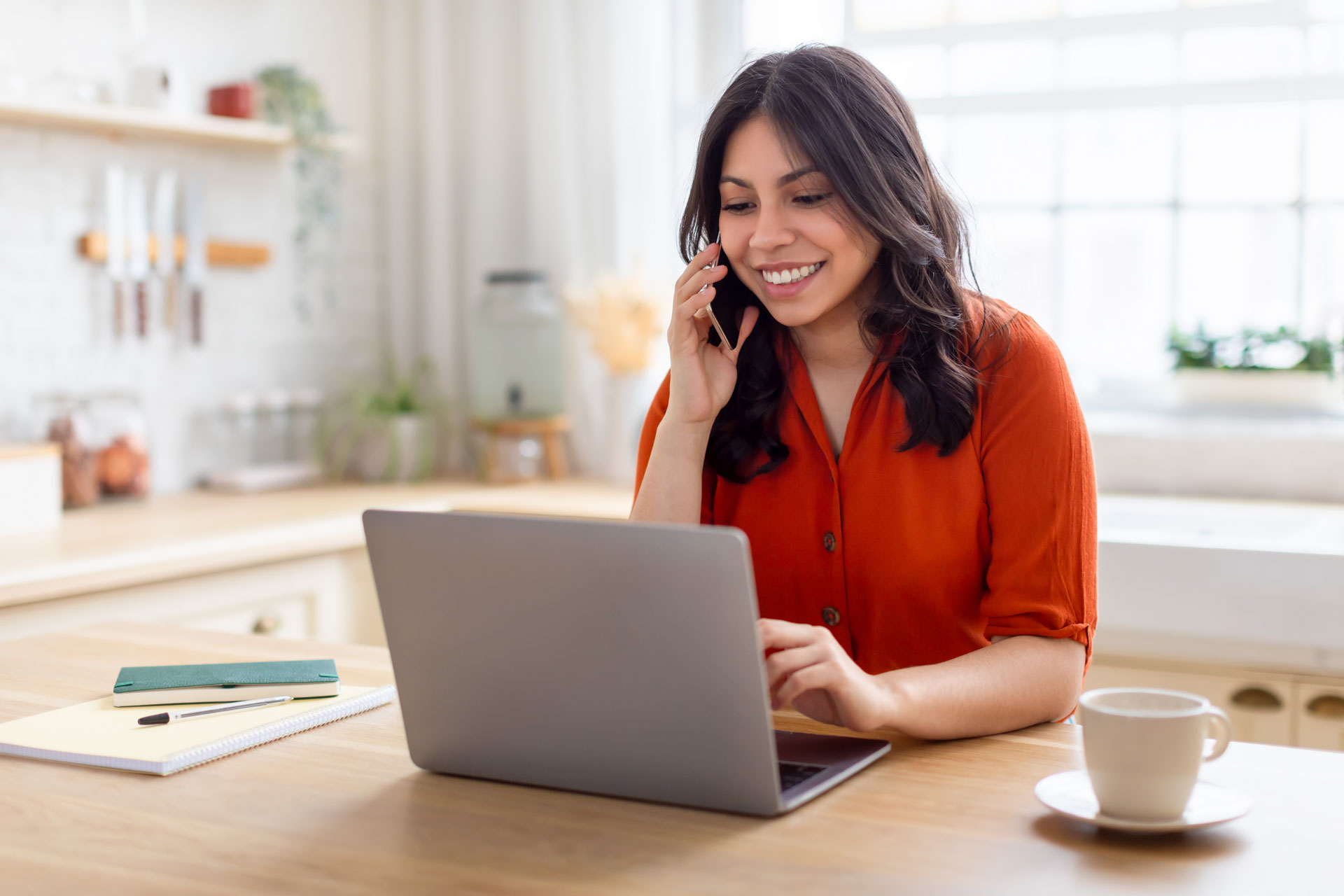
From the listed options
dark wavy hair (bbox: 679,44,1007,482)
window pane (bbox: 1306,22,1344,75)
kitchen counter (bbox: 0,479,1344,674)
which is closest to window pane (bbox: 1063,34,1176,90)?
window pane (bbox: 1306,22,1344,75)

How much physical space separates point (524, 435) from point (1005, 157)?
4.50 ft

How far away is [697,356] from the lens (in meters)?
1.61

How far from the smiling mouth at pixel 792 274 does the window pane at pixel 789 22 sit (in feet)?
6.14

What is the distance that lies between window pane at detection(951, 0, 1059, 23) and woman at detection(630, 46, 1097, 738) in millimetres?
1721

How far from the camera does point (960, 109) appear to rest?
3109 millimetres

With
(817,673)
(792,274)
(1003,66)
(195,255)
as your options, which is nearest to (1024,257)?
(1003,66)

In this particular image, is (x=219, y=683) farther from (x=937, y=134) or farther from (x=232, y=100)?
(x=937, y=134)

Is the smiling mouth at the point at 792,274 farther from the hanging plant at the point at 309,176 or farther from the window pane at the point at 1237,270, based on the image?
the hanging plant at the point at 309,176

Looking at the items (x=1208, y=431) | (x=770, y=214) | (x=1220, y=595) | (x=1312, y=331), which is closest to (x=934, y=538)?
(x=770, y=214)

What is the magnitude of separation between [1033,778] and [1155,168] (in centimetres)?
235

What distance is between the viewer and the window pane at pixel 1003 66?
3.07 metres

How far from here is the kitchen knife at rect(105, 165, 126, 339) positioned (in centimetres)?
290

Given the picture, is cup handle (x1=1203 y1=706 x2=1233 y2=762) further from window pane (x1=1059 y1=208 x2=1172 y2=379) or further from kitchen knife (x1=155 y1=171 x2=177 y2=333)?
kitchen knife (x1=155 y1=171 x2=177 y2=333)

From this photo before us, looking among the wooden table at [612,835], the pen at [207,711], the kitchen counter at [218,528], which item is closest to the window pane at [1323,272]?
the kitchen counter at [218,528]
